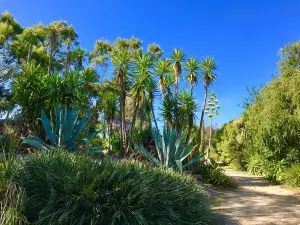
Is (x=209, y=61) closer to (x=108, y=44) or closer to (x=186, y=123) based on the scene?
(x=186, y=123)

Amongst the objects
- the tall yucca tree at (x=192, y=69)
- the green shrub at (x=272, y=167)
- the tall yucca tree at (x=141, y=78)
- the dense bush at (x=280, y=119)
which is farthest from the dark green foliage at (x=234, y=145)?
the tall yucca tree at (x=141, y=78)

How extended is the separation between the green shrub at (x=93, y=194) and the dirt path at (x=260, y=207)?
2.12m

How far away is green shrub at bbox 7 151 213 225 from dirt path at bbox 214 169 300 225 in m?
2.12

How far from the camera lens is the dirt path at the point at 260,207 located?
5.77 metres

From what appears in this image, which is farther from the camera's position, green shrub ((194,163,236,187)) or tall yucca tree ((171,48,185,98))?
tall yucca tree ((171,48,185,98))

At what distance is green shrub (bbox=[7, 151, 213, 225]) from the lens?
350 centimetres

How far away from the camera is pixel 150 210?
3820 mm

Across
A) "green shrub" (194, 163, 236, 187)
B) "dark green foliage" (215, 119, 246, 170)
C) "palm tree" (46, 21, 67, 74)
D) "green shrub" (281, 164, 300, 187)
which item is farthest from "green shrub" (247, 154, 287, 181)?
"palm tree" (46, 21, 67, 74)

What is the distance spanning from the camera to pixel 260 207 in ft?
23.3

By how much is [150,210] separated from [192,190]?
3.98 ft

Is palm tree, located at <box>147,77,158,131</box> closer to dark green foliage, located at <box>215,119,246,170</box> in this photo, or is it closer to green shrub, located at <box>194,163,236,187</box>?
green shrub, located at <box>194,163,236,187</box>

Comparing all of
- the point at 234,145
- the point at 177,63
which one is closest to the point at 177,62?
the point at 177,63

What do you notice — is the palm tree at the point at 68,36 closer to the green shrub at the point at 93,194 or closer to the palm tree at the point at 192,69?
the palm tree at the point at 192,69

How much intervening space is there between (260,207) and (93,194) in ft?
17.3
